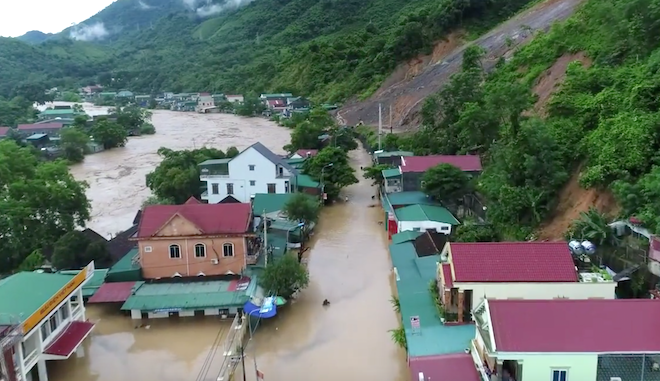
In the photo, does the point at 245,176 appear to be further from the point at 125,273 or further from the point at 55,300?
the point at 55,300

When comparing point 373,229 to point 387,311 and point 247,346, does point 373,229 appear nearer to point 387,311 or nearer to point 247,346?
point 387,311

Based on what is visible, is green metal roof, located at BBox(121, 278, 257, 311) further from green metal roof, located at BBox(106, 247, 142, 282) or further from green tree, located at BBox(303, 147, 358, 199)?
green tree, located at BBox(303, 147, 358, 199)

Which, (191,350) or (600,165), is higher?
(600,165)

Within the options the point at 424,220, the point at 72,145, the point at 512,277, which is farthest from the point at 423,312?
the point at 72,145

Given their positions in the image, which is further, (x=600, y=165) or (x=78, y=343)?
(x=600, y=165)

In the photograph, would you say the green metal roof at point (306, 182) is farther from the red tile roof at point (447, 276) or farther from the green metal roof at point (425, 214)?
the red tile roof at point (447, 276)

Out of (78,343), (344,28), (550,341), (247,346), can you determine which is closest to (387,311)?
(247,346)
